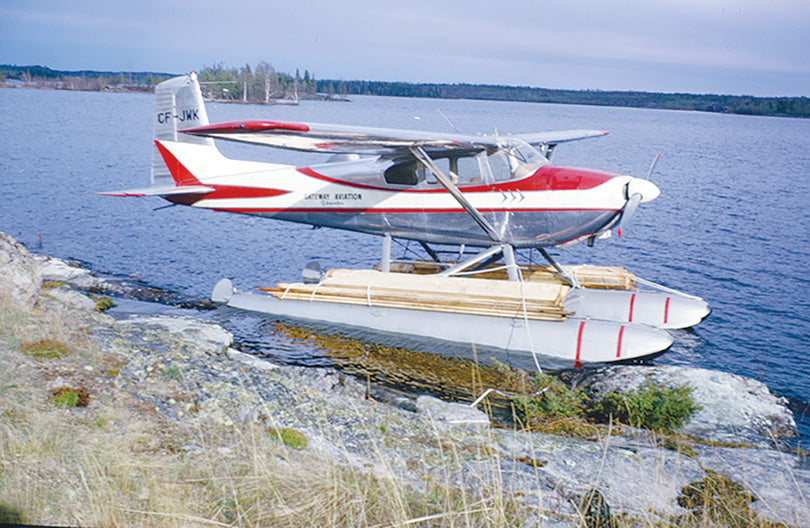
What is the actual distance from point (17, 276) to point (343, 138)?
4.36 metres

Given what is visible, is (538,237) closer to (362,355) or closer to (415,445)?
(362,355)

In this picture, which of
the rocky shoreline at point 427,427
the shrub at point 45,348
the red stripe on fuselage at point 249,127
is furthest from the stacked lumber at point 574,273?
the shrub at point 45,348

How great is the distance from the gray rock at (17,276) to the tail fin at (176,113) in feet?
14.7

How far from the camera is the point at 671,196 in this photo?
969 inches

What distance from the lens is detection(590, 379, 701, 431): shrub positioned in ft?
20.1

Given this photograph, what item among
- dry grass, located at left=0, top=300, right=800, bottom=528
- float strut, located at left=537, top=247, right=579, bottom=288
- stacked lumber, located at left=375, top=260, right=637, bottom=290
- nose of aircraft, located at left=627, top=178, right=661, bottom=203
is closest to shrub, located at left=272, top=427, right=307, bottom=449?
dry grass, located at left=0, top=300, right=800, bottom=528

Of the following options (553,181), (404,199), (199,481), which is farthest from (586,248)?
(199,481)

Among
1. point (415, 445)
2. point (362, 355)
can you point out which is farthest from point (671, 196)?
point (415, 445)

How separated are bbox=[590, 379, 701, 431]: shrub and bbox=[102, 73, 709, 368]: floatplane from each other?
150cm

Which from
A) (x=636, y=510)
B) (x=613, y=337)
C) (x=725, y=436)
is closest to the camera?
(x=636, y=510)

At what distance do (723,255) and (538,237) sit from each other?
845 centimetres

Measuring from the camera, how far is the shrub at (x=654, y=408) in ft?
20.1

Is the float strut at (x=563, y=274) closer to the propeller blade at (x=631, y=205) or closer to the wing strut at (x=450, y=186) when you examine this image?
the wing strut at (x=450, y=186)

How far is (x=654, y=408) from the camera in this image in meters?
6.19
